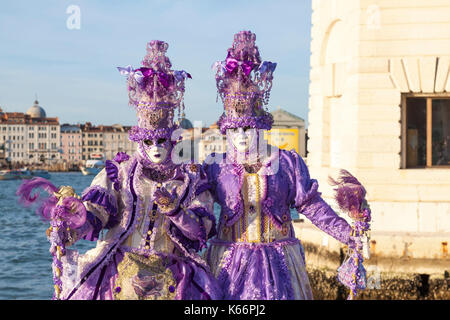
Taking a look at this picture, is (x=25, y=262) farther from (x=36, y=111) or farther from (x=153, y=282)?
(x=36, y=111)

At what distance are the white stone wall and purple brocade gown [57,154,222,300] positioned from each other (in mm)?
6034

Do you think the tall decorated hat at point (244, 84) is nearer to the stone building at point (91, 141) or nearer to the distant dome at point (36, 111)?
the stone building at point (91, 141)

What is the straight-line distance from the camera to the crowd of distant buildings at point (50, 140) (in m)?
122

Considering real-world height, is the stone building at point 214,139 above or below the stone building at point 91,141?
below

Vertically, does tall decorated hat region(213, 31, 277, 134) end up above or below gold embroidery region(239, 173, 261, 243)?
above

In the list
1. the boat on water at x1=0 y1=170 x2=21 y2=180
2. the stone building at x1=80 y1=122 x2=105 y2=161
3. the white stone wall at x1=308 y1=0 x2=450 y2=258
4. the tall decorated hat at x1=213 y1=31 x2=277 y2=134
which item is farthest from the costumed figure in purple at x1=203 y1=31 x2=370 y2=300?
the stone building at x1=80 y1=122 x2=105 y2=161

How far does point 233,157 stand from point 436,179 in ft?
20.1

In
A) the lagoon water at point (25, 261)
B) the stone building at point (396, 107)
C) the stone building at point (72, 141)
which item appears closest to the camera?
the stone building at point (396, 107)

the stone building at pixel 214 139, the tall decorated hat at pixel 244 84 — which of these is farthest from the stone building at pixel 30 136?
the tall decorated hat at pixel 244 84

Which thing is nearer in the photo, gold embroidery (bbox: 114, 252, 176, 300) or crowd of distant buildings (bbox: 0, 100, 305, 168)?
gold embroidery (bbox: 114, 252, 176, 300)

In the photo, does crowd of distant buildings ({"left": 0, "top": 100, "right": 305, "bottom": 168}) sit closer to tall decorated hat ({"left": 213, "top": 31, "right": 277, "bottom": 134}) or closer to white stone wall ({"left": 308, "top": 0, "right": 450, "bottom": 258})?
white stone wall ({"left": 308, "top": 0, "right": 450, "bottom": 258})

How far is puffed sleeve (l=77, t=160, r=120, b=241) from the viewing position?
4.54m

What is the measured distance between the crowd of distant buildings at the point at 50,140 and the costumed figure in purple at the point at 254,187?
379 feet

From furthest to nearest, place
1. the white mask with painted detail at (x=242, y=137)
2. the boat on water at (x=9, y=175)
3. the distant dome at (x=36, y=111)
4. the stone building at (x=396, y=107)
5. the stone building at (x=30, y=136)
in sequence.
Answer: the distant dome at (x=36, y=111), the stone building at (x=30, y=136), the boat on water at (x=9, y=175), the stone building at (x=396, y=107), the white mask with painted detail at (x=242, y=137)
